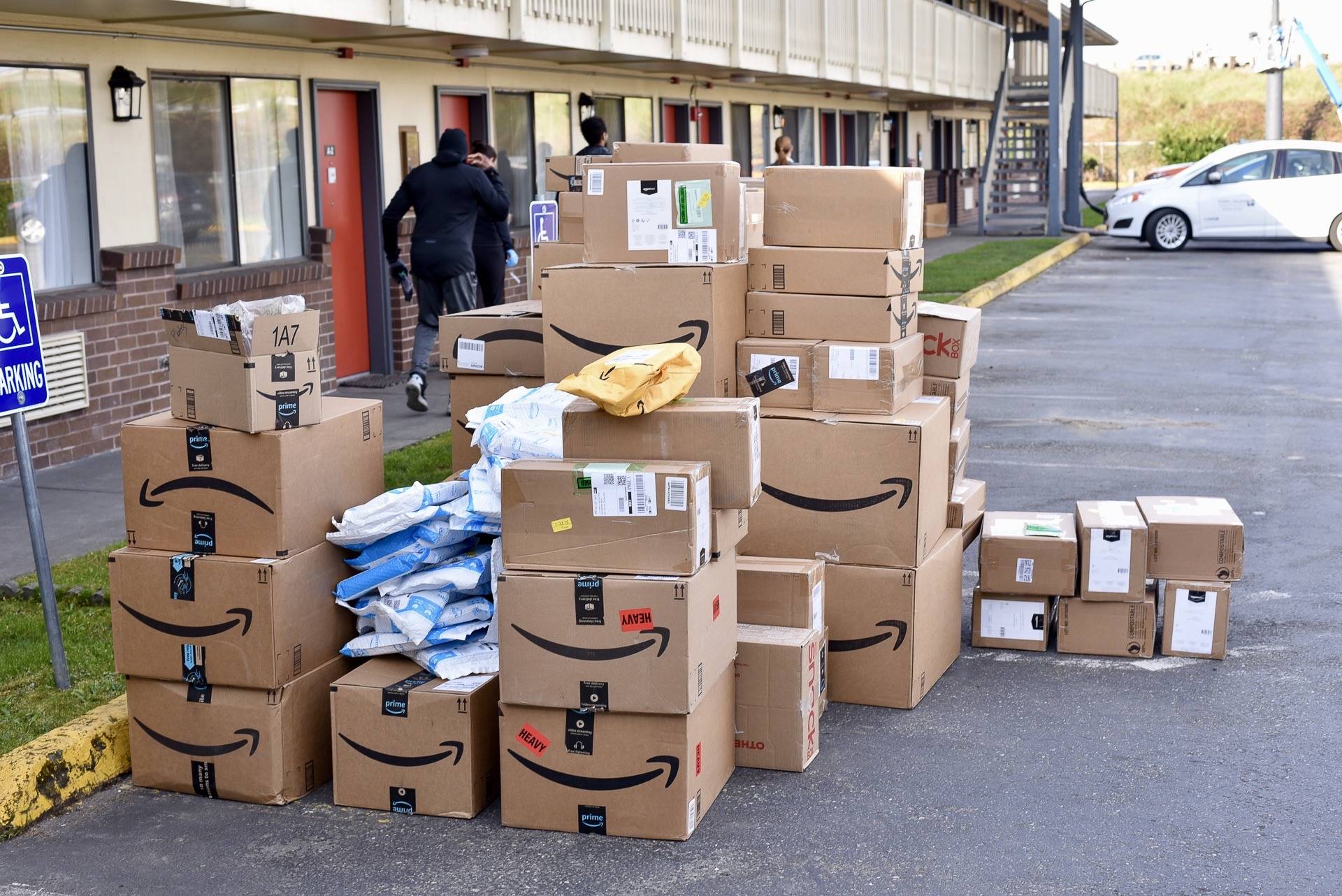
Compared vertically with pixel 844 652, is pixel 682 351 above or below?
above

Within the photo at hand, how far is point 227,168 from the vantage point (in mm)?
10789

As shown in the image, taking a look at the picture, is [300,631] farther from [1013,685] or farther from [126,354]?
[126,354]

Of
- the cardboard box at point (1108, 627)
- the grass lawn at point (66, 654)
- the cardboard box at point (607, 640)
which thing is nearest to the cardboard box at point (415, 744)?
the cardboard box at point (607, 640)

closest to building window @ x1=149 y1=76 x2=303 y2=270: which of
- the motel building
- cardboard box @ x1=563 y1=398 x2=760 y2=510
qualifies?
the motel building

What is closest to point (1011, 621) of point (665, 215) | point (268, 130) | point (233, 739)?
point (665, 215)

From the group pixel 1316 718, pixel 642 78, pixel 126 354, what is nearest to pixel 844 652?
pixel 1316 718

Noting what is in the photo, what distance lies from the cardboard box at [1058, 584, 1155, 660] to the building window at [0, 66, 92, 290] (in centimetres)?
637

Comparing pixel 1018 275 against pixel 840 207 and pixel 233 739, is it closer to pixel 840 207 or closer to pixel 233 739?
pixel 840 207

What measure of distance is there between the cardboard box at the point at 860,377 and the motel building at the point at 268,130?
15.3 ft

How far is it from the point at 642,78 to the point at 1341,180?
13169 mm

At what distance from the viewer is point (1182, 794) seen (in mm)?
4672

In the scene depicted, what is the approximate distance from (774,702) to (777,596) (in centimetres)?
39

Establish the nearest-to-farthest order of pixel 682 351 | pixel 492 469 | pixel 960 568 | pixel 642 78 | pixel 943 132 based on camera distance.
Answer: pixel 682 351
pixel 492 469
pixel 960 568
pixel 642 78
pixel 943 132

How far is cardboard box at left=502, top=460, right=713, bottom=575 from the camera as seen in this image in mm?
4301
